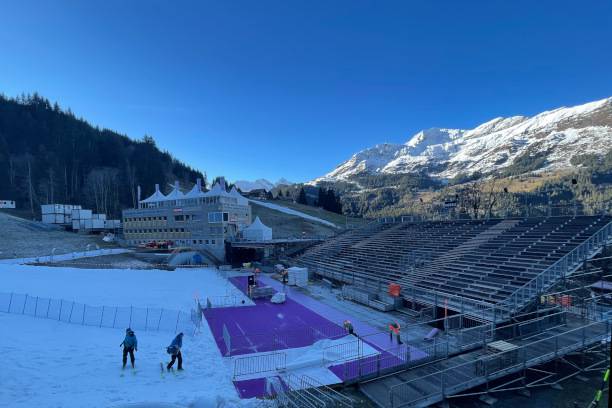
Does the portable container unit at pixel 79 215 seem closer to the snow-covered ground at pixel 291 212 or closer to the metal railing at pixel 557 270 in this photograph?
the snow-covered ground at pixel 291 212

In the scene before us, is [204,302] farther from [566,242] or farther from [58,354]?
[566,242]

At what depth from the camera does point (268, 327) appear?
19609mm

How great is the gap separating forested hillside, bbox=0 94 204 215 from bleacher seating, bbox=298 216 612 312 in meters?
87.1

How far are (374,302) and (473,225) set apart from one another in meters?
14.8

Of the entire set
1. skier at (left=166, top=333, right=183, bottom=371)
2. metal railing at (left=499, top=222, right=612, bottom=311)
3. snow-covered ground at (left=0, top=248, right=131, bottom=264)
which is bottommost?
skier at (left=166, top=333, right=183, bottom=371)

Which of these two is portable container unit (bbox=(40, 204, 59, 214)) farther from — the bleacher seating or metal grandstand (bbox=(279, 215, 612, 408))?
metal grandstand (bbox=(279, 215, 612, 408))

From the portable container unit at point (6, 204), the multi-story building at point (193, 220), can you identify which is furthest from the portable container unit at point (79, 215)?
the portable container unit at point (6, 204)

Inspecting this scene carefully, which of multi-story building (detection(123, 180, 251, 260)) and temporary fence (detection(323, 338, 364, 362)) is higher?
multi-story building (detection(123, 180, 251, 260))

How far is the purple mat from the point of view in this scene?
16.6 metres

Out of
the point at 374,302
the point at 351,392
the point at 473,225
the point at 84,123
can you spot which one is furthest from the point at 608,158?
the point at 84,123

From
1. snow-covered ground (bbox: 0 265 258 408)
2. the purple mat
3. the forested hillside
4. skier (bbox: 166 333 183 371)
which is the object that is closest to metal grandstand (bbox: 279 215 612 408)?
the purple mat

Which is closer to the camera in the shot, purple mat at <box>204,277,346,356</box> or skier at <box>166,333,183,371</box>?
skier at <box>166,333,183,371</box>

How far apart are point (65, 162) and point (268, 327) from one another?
117 m

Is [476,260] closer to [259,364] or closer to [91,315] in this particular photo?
[259,364]
